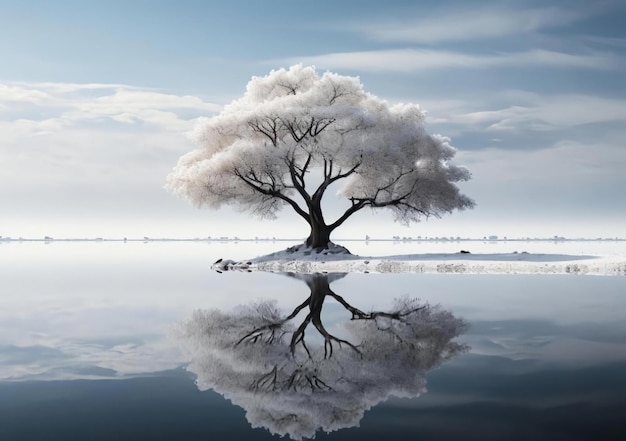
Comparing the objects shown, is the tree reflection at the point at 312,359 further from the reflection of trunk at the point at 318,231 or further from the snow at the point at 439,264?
the reflection of trunk at the point at 318,231

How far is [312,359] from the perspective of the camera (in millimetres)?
8359

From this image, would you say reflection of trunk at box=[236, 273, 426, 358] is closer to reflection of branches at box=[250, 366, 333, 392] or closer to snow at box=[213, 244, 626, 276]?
reflection of branches at box=[250, 366, 333, 392]

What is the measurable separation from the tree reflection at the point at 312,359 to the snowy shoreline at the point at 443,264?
17256 mm

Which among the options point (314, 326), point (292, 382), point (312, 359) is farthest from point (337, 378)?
point (314, 326)

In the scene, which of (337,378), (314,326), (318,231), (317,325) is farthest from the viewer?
(318,231)

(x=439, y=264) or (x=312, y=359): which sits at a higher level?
(x=439, y=264)

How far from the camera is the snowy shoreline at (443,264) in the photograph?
29.0 meters

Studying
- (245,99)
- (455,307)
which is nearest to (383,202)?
(245,99)

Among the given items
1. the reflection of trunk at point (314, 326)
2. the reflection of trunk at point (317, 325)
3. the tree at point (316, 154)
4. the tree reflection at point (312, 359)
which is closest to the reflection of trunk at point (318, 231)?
the tree at point (316, 154)

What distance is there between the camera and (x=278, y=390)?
667cm

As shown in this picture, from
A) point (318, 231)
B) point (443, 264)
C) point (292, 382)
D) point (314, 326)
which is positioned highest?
point (318, 231)

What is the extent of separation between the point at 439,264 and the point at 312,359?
2366 cm

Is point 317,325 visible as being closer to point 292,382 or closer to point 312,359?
point 312,359

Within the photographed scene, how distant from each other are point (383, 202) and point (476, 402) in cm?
3285
